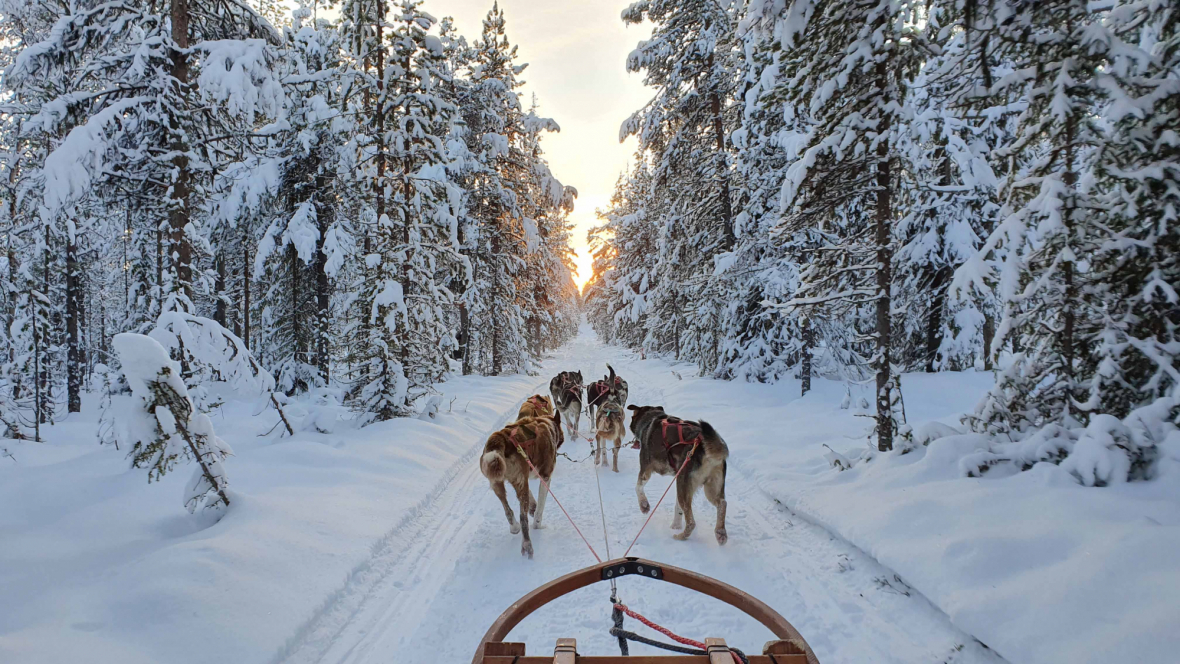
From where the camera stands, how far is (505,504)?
5.49m

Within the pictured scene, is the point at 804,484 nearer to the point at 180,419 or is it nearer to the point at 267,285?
the point at 180,419

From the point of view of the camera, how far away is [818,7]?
6.52 metres

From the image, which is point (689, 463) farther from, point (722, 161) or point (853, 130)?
point (722, 161)

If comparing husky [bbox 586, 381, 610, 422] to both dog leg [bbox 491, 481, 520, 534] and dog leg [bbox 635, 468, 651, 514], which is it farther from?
dog leg [bbox 491, 481, 520, 534]

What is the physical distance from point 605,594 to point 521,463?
5.71ft

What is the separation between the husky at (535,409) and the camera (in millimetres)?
7598

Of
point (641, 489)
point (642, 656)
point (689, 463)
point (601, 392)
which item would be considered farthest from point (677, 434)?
point (601, 392)

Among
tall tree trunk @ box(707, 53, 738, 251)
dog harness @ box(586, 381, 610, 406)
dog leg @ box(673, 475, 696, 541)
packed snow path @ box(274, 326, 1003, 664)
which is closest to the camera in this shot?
packed snow path @ box(274, 326, 1003, 664)

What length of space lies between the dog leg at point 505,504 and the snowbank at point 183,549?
1462 millimetres

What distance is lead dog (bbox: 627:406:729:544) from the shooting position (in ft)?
17.6

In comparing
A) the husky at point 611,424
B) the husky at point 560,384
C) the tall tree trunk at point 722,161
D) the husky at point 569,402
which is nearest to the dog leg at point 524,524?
the husky at point 611,424

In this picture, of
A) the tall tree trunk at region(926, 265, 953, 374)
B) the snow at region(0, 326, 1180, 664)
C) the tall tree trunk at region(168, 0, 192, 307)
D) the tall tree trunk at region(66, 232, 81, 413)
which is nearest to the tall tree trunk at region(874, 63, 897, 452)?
the snow at region(0, 326, 1180, 664)

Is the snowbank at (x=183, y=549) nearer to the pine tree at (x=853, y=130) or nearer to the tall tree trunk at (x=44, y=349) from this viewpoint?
the pine tree at (x=853, y=130)

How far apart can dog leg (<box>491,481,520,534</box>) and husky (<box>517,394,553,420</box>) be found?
1810 mm
